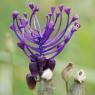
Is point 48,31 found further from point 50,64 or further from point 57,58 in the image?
point 57,58

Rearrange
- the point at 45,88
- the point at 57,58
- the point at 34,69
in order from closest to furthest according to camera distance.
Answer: the point at 45,88, the point at 34,69, the point at 57,58

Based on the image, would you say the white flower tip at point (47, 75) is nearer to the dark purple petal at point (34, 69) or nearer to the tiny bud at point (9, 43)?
the dark purple petal at point (34, 69)

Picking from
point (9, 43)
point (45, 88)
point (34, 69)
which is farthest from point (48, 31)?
point (9, 43)

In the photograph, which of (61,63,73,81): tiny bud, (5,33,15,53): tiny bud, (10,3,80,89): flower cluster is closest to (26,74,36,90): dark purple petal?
(10,3,80,89): flower cluster

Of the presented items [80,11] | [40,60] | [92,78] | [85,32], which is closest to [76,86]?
[40,60]

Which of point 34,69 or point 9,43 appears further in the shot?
point 9,43

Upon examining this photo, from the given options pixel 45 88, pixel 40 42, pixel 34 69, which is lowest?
pixel 45 88

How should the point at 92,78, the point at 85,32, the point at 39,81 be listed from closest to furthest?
the point at 39,81 < the point at 92,78 < the point at 85,32

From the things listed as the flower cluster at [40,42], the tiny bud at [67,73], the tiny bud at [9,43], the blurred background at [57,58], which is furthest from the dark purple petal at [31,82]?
the tiny bud at [9,43]

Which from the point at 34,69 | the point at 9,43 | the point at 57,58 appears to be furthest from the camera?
the point at 57,58

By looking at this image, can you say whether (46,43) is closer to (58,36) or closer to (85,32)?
(58,36)
